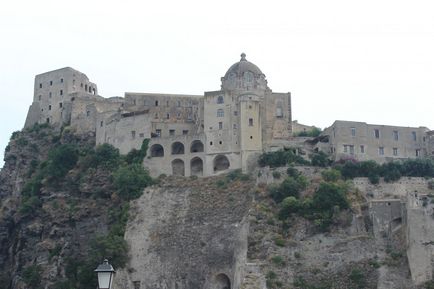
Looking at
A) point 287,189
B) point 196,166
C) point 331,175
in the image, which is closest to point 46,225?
point 196,166

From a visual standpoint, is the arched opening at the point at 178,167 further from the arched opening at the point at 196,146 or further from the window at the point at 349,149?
the window at the point at 349,149

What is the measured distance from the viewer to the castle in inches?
2815

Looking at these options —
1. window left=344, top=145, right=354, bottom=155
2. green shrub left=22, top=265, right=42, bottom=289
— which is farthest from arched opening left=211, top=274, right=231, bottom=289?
window left=344, top=145, right=354, bottom=155

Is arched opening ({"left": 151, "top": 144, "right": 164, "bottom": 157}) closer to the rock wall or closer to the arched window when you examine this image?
the rock wall

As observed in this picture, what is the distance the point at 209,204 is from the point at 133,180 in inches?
282

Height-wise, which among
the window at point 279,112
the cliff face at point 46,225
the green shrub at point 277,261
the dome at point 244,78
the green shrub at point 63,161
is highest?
the dome at point 244,78

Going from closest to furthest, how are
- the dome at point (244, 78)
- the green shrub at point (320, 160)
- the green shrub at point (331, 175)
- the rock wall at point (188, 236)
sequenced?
the rock wall at point (188, 236), the green shrub at point (331, 175), the green shrub at point (320, 160), the dome at point (244, 78)

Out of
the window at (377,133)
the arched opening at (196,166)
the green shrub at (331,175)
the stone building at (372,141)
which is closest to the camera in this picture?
the green shrub at (331,175)

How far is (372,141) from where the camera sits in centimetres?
7306

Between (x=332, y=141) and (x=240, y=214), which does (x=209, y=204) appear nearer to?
(x=240, y=214)

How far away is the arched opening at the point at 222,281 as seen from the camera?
62559 millimetres

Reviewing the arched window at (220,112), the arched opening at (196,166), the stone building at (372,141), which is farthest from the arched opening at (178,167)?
the stone building at (372,141)

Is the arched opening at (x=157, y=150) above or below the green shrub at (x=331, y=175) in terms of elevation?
above

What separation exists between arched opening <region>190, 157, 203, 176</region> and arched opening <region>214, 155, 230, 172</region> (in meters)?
1.35
